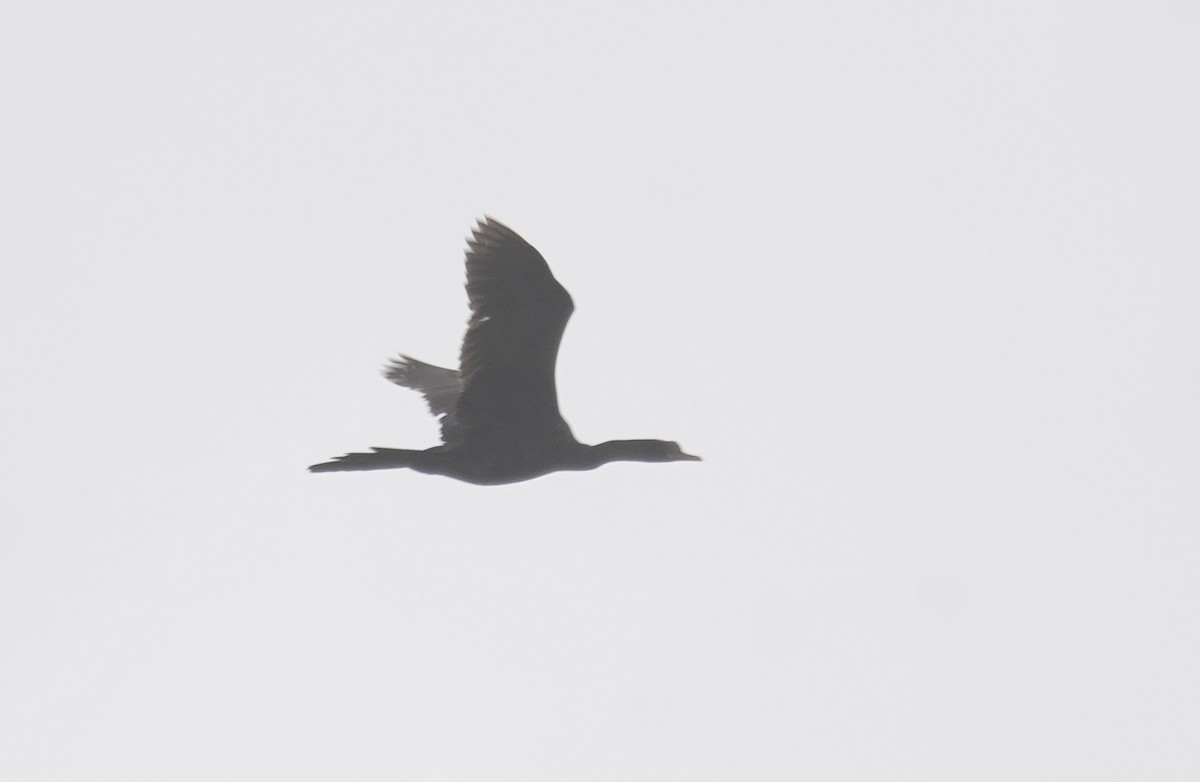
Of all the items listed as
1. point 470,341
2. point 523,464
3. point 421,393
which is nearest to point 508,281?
point 470,341

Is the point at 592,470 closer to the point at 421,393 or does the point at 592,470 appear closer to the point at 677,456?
the point at 677,456

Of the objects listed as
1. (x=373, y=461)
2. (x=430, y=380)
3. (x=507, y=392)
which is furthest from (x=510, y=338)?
(x=430, y=380)

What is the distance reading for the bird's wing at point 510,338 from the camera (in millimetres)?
9320

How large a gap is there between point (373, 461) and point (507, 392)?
98 cm

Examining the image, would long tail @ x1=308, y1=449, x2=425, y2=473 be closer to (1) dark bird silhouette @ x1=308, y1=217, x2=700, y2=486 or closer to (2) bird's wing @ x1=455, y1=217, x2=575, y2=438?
(1) dark bird silhouette @ x1=308, y1=217, x2=700, y2=486

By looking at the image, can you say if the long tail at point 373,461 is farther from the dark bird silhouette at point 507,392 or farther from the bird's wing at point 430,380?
the bird's wing at point 430,380

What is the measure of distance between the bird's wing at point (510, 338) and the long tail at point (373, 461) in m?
0.46

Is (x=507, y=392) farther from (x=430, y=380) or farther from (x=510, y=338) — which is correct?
(x=430, y=380)

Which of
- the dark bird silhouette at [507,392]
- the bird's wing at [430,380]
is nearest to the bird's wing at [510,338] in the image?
the dark bird silhouette at [507,392]

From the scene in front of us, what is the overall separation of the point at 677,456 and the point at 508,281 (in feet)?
6.02

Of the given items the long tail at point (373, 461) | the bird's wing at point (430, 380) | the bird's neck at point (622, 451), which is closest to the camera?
the long tail at point (373, 461)

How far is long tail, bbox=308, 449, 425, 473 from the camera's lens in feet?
30.4

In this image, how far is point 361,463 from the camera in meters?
9.34

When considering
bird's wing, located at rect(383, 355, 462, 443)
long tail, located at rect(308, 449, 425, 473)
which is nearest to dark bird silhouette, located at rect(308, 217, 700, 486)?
long tail, located at rect(308, 449, 425, 473)
